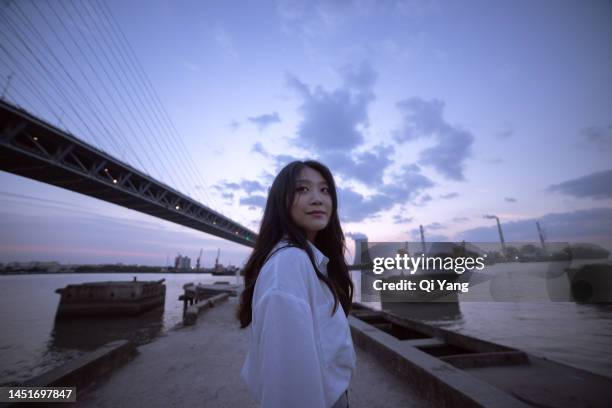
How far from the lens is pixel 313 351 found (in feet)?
2.91

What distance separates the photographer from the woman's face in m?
1.53

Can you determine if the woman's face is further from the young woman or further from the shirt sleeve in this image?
the shirt sleeve

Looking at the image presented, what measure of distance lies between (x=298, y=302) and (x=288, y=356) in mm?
177

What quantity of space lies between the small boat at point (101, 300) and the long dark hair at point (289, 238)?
24.7 metres

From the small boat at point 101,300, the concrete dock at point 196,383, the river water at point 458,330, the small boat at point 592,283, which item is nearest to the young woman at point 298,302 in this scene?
the concrete dock at point 196,383

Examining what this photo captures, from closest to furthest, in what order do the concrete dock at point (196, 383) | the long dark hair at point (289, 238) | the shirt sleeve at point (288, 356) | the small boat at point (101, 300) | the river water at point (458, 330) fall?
the shirt sleeve at point (288, 356)
the long dark hair at point (289, 238)
the concrete dock at point (196, 383)
the river water at point (458, 330)
the small boat at point (101, 300)

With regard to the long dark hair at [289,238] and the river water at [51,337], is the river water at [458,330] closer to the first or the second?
the river water at [51,337]

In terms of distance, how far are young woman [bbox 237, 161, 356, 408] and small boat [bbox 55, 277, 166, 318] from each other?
81.3ft

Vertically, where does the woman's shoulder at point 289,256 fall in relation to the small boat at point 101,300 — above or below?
above

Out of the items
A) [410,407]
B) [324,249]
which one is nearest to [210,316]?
[410,407]

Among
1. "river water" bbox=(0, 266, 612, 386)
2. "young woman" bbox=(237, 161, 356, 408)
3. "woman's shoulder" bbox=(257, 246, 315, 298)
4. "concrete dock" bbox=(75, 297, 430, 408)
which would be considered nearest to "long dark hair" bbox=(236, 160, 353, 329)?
"young woman" bbox=(237, 161, 356, 408)

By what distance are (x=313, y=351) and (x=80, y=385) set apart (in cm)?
486

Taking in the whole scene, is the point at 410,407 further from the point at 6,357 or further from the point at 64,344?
the point at 64,344

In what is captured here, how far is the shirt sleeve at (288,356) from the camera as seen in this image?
2.77 feet
